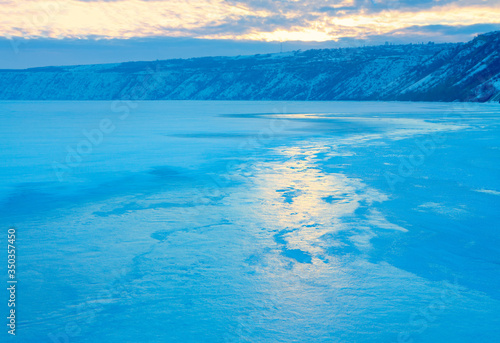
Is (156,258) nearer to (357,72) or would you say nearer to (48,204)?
(48,204)

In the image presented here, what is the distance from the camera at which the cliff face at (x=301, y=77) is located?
79.4 meters

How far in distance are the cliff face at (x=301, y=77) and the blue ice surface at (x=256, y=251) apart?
61.0 m

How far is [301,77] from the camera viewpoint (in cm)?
13638

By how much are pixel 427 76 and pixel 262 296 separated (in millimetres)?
91919

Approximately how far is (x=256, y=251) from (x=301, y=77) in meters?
134

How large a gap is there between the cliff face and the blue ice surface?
61.0 m

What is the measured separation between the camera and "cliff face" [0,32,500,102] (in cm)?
7938

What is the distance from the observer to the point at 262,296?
4926 mm
